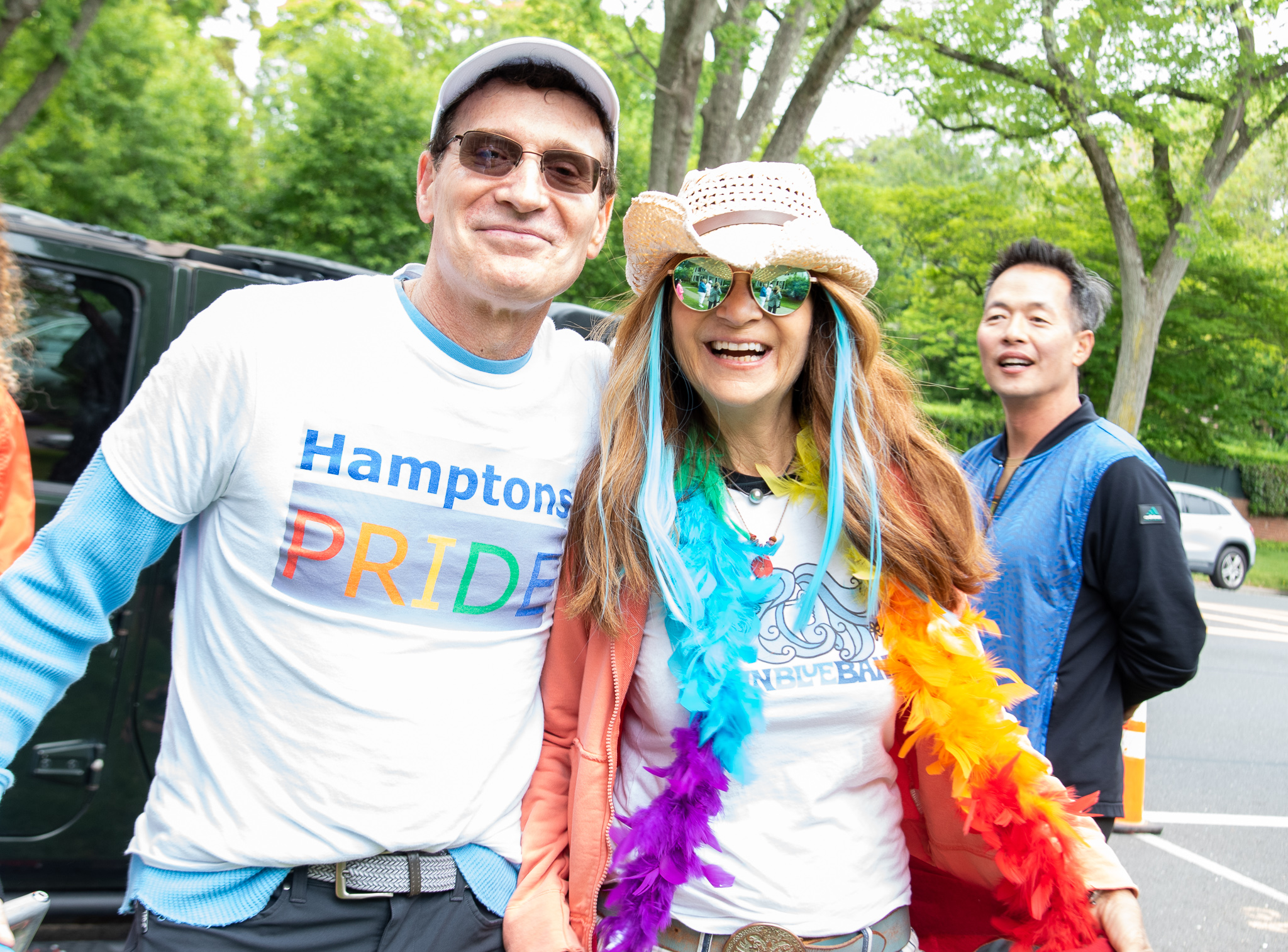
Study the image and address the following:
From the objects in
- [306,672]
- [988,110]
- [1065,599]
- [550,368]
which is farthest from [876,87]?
[306,672]

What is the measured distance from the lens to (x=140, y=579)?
2533mm

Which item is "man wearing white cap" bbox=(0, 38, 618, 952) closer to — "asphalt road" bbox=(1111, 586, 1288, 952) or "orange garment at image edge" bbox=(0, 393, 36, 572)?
"orange garment at image edge" bbox=(0, 393, 36, 572)

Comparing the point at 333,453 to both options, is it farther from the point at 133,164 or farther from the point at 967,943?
the point at 133,164

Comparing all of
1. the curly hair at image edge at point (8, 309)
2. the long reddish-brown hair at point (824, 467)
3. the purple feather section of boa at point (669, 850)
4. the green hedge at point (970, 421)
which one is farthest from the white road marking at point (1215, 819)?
the green hedge at point (970, 421)

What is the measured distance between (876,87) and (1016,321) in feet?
26.7

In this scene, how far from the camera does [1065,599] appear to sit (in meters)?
2.63

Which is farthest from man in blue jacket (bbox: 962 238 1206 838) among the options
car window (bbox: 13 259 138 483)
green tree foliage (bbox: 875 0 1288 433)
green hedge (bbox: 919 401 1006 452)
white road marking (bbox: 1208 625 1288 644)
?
green hedge (bbox: 919 401 1006 452)

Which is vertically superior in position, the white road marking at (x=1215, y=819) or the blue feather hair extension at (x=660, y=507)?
the blue feather hair extension at (x=660, y=507)

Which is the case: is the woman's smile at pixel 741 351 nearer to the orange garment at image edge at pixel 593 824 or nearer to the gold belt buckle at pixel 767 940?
the orange garment at image edge at pixel 593 824

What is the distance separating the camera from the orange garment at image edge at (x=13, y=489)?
2068 mm

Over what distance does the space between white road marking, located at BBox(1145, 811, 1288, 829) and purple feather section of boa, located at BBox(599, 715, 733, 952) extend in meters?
4.36

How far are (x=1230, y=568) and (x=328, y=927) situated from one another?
16.9m

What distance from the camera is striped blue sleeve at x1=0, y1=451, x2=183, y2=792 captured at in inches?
55.1

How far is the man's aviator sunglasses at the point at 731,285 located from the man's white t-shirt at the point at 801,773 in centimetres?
47
